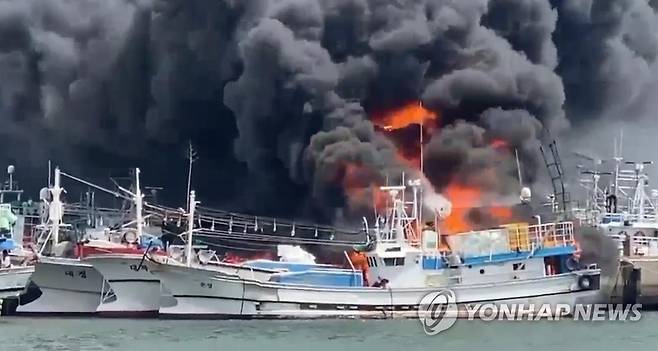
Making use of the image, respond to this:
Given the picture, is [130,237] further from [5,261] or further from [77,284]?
[5,261]

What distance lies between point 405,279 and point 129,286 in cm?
1393

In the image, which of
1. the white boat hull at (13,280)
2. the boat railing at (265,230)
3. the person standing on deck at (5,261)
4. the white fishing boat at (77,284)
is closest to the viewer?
the white fishing boat at (77,284)

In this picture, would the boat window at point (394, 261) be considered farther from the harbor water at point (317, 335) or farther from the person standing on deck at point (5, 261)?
the person standing on deck at point (5, 261)

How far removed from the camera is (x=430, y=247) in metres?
68.4

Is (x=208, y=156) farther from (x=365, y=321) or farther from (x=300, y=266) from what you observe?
(x=365, y=321)

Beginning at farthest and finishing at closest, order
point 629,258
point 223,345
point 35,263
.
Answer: point 629,258, point 35,263, point 223,345

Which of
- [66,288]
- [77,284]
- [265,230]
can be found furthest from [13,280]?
[265,230]

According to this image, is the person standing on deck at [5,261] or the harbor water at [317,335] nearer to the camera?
the harbor water at [317,335]

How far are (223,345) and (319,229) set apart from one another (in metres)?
28.3

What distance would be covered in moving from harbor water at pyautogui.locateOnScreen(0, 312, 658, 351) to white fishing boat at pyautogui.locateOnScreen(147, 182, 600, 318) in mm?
1173

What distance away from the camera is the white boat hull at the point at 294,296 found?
220 ft

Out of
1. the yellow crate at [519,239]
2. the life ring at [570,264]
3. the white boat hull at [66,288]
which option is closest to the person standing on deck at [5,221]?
the white boat hull at [66,288]

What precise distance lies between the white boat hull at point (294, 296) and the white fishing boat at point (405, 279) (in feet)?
0.16

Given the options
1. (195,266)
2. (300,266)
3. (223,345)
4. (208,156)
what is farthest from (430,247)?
(208,156)
